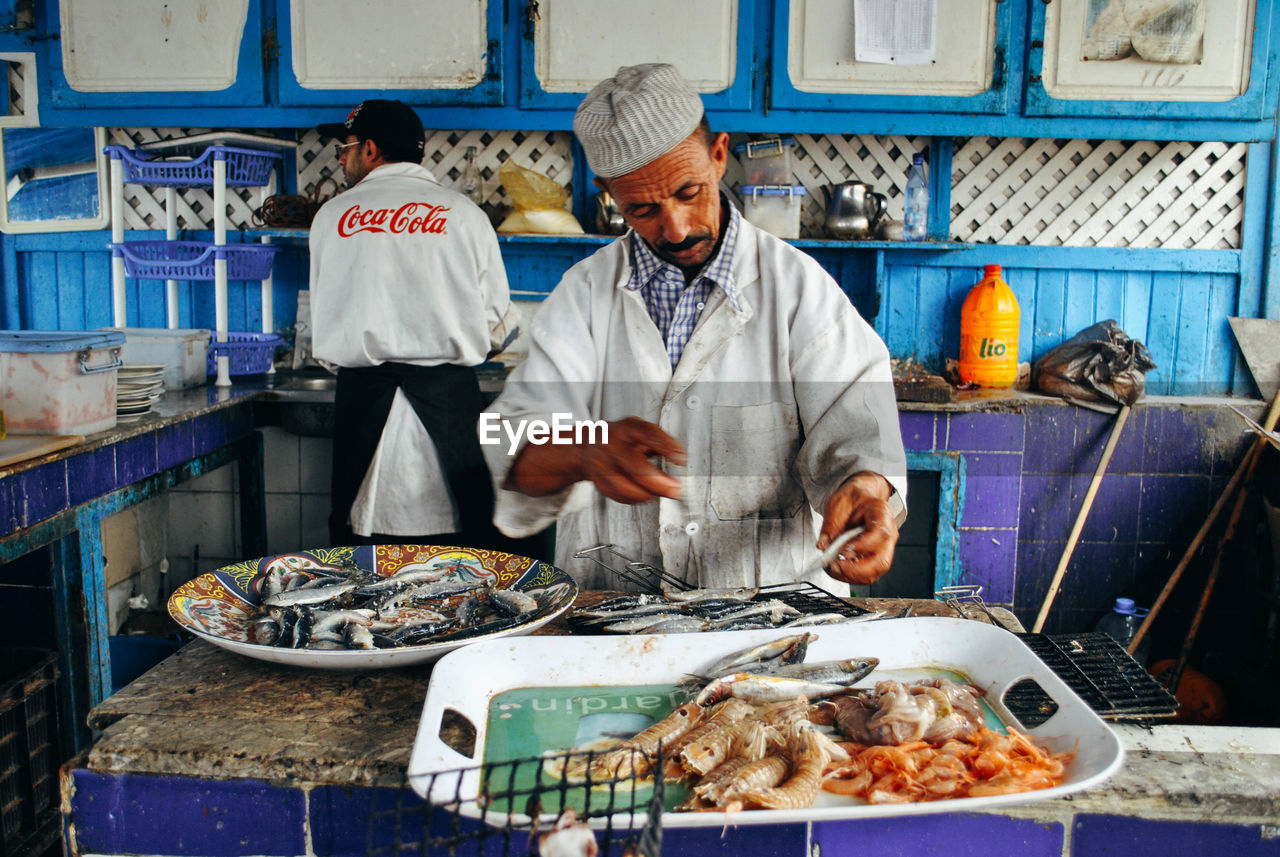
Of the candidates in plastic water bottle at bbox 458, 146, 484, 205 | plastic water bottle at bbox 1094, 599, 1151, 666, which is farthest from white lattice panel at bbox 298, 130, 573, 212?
plastic water bottle at bbox 1094, 599, 1151, 666

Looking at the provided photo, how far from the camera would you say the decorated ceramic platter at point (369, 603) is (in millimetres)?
1455

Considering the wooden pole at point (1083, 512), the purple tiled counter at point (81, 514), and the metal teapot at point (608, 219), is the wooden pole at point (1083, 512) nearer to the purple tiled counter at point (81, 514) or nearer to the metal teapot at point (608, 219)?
the metal teapot at point (608, 219)

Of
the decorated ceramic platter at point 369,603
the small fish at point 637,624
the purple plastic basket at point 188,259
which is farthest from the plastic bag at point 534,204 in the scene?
the small fish at point 637,624

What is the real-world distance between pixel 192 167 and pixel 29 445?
1.94 metres

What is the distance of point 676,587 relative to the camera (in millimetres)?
2172

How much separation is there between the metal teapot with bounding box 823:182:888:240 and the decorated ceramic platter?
291 centimetres

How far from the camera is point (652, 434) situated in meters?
1.82

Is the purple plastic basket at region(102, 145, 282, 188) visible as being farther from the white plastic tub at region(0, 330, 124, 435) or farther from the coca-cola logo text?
the white plastic tub at region(0, 330, 124, 435)

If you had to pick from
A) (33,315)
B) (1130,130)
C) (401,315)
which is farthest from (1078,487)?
(33,315)

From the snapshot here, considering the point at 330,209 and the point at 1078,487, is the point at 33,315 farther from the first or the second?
the point at 1078,487

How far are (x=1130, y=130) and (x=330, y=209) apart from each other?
3509 millimetres

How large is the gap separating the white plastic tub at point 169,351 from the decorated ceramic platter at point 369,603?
A: 8.03 ft

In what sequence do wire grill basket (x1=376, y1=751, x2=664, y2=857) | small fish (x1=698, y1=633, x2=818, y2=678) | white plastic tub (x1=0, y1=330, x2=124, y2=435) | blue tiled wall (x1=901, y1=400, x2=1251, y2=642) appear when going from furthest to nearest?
1. blue tiled wall (x1=901, y1=400, x2=1251, y2=642)
2. white plastic tub (x1=0, y1=330, x2=124, y2=435)
3. small fish (x1=698, y1=633, x2=818, y2=678)
4. wire grill basket (x1=376, y1=751, x2=664, y2=857)

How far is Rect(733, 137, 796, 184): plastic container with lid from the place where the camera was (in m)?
4.34
